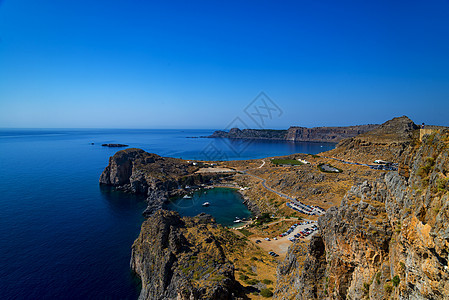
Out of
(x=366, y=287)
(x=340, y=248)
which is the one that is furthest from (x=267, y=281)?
(x=366, y=287)

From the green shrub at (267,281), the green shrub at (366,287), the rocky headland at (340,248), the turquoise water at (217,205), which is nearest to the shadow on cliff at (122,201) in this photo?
the turquoise water at (217,205)

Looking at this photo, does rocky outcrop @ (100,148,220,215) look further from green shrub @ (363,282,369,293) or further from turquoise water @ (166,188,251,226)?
green shrub @ (363,282,369,293)

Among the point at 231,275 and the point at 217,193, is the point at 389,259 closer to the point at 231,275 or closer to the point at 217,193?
the point at 231,275

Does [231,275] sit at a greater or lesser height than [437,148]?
lesser

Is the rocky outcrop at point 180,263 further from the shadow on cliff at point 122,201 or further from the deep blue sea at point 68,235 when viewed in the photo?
the shadow on cliff at point 122,201

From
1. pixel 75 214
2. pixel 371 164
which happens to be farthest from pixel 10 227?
pixel 371 164

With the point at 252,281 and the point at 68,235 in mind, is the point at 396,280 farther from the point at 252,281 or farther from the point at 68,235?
the point at 68,235
